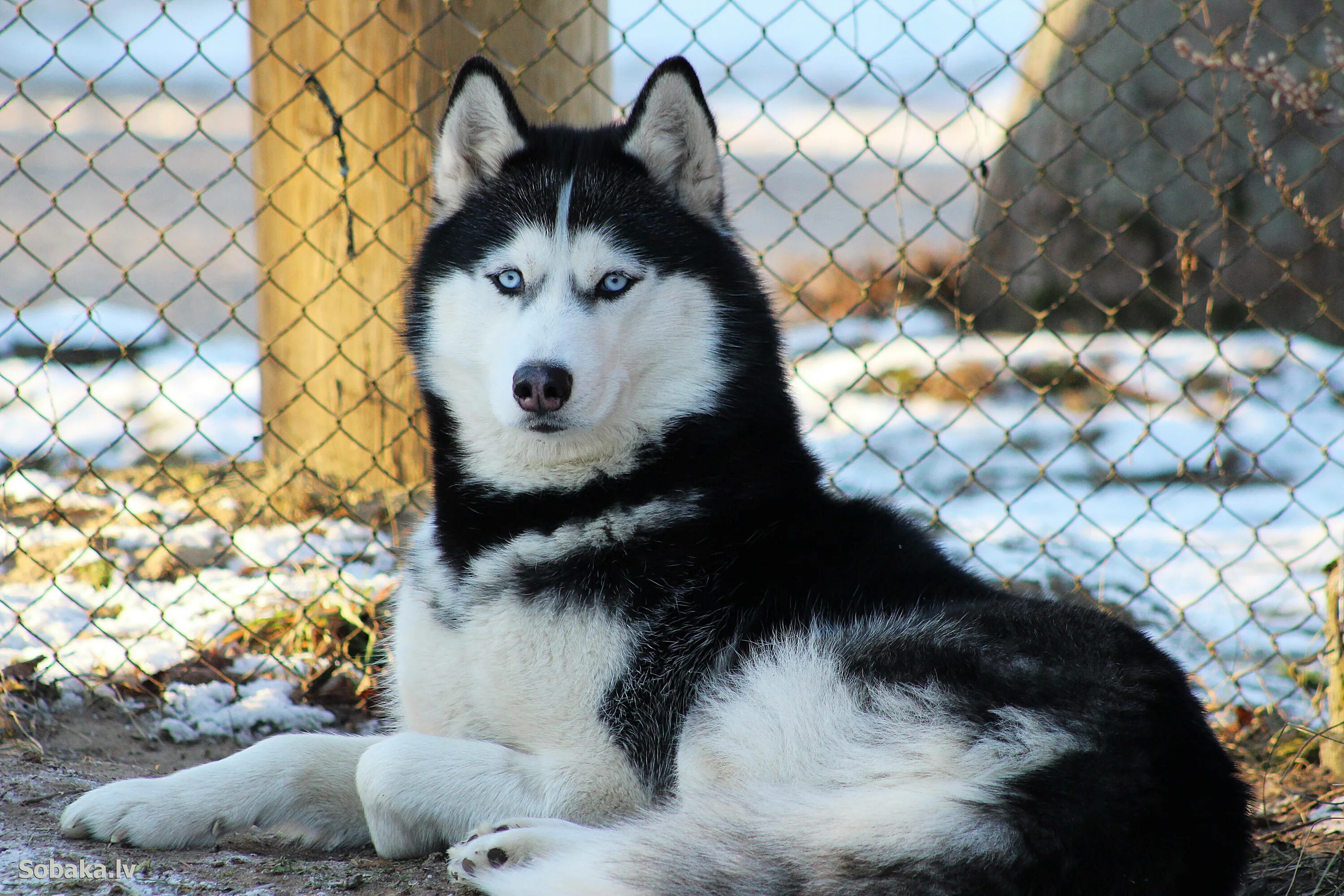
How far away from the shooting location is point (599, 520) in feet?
8.41

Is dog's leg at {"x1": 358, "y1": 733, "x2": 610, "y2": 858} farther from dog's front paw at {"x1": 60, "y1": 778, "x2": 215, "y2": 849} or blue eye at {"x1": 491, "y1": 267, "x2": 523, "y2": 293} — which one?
blue eye at {"x1": 491, "y1": 267, "x2": 523, "y2": 293}

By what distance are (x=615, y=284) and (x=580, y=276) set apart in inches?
3.5

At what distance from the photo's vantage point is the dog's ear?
8.87 ft

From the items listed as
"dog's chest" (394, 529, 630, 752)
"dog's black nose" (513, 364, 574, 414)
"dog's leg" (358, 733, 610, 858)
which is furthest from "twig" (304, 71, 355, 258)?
"dog's leg" (358, 733, 610, 858)

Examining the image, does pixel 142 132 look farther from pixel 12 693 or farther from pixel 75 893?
pixel 75 893

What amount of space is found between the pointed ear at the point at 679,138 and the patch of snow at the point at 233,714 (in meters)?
2.03

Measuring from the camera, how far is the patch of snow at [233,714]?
11.1ft

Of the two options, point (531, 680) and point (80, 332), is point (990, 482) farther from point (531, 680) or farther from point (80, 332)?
point (80, 332)

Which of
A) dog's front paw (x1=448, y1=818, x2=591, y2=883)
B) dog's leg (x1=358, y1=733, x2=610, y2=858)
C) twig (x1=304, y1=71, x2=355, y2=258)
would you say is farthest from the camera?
twig (x1=304, y1=71, x2=355, y2=258)

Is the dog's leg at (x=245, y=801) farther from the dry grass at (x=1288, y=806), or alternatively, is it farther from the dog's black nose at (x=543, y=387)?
the dry grass at (x=1288, y=806)

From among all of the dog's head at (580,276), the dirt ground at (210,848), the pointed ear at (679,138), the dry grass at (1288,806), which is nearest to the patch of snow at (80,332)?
the dirt ground at (210,848)

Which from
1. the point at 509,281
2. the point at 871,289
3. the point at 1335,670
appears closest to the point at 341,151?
the point at 509,281

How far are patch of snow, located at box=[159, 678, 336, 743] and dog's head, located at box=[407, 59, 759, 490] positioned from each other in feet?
4.22

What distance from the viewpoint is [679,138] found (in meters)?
2.75
